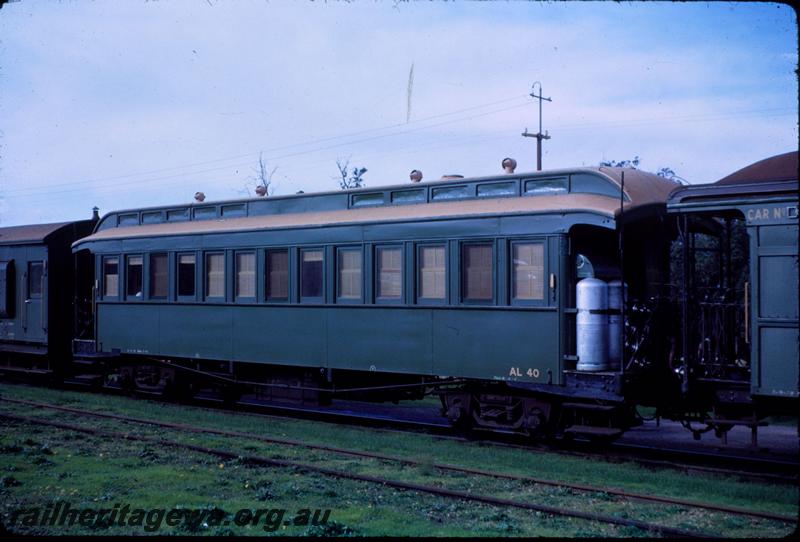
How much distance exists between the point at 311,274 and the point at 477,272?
3351 millimetres

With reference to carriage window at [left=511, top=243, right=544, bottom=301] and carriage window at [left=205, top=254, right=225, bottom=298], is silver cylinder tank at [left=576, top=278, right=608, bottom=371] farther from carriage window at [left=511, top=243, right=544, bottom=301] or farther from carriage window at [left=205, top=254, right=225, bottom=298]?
carriage window at [left=205, top=254, right=225, bottom=298]

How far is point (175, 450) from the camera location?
37.2ft

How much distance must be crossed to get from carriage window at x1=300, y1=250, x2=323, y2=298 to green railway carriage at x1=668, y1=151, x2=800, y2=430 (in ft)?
19.6

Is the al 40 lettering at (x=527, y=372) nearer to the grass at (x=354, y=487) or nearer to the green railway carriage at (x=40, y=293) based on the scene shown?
the grass at (x=354, y=487)

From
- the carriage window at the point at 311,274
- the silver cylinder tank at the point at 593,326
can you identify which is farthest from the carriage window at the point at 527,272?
the carriage window at the point at 311,274

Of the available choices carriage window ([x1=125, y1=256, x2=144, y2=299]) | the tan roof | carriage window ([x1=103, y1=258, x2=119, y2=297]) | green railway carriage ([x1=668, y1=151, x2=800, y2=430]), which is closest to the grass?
green railway carriage ([x1=668, y1=151, x2=800, y2=430])

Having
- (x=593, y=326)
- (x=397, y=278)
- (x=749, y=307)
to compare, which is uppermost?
(x=397, y=278)

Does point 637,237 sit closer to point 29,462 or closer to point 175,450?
point 175,450

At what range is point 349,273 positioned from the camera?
1355 cm

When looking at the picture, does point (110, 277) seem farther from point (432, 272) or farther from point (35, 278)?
point (432, 272)

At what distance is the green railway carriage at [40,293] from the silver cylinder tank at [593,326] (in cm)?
1311

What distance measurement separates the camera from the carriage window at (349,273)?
13.4 metres

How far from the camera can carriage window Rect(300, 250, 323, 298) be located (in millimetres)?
13953

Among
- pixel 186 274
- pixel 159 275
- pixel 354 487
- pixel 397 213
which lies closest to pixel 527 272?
pixel 397 213
